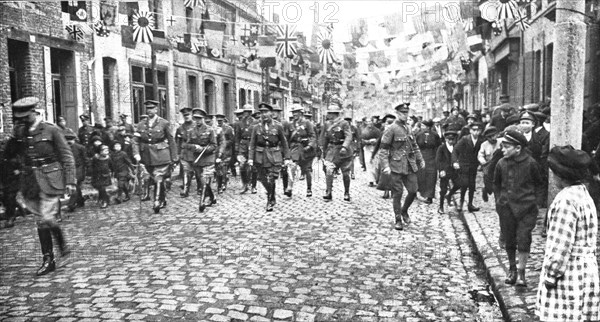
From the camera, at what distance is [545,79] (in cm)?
A: 1716

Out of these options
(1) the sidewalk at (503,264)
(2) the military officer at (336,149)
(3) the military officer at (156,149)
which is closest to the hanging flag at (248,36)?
(2) the military officer at (336,149)

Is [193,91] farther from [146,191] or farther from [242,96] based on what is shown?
[146,191]

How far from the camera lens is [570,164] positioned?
3.74 m

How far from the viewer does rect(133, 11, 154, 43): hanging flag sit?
16.1m

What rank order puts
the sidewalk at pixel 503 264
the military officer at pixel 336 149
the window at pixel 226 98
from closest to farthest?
the sidewalk at pixel 503 264, the military officer at pixel 336 149, the window at pixel 226 98

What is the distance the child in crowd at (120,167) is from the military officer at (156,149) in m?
1.26

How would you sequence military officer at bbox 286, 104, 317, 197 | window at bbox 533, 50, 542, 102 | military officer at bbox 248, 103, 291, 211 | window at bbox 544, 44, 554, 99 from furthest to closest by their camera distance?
window at bbox 533, 50, 542, 102, window at bbox 544, 44, 554, 99, military officer at bbox 286, 104, 317, 197, military officer at bbox 248, 103, 291, 211

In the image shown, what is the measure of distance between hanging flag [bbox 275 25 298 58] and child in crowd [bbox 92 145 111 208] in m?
8.05

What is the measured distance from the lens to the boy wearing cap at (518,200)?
5.38m

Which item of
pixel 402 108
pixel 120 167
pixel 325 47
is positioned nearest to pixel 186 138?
pixel 120 167

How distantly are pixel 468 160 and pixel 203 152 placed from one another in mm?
4894

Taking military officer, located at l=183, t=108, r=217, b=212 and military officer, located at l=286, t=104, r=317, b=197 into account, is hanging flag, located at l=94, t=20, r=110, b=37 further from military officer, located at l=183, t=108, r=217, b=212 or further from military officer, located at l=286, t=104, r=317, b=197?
military officer, located at l=183, t=108, r=217, b=212

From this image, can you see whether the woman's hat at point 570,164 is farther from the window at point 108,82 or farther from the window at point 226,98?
the window at point 226,98

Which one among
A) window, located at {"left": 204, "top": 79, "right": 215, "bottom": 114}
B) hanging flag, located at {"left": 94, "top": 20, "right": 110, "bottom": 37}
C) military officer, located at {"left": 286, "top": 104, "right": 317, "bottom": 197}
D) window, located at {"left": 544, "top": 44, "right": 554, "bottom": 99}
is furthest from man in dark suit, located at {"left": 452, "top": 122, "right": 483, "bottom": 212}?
window, located at {"left": 204, "top": 79, "right": 215, "bottom": 114}
